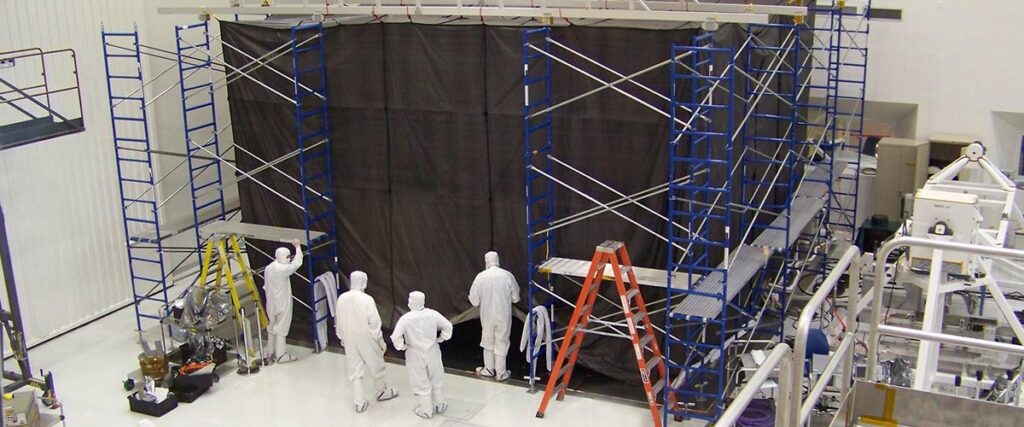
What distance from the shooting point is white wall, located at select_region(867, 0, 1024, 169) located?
12.5 metres

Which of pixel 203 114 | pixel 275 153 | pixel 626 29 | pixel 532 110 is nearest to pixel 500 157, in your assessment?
pixel 532 110

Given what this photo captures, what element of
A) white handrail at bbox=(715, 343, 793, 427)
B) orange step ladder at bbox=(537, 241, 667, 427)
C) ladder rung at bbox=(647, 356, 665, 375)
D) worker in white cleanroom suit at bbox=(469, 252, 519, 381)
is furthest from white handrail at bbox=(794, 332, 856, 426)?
worker in white cleanroom suit at bbox=(469, 252, 519, 381)

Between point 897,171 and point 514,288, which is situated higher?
point 897,171

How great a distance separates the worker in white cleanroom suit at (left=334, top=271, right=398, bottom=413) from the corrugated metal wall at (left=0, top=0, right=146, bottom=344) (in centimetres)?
419

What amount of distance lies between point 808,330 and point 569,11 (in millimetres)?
5939

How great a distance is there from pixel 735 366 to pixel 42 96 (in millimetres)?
8195

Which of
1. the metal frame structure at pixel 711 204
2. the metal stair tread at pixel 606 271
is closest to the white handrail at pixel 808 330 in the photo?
the metal frame structure at pixel 711 204

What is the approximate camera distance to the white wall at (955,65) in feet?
41.1

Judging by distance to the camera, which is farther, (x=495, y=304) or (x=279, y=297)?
(x=279, y=297)

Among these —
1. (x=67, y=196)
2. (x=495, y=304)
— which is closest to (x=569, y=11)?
(x=495, y=304)

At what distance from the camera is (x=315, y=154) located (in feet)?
38.3

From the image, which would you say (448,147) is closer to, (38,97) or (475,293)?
(475,293)

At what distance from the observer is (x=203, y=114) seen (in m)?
14.0

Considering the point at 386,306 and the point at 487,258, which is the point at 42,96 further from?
the point at 487,258
